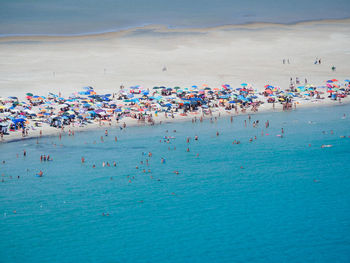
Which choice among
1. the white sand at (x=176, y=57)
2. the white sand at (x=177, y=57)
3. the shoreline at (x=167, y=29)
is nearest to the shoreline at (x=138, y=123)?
the white sand at (x=176, y=57)

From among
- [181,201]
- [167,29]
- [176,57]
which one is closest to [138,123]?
[181,201]

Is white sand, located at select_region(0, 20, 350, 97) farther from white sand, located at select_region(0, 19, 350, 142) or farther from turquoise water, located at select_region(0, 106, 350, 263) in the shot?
turquoise water, located at select_region(0, 106, 350, 263)

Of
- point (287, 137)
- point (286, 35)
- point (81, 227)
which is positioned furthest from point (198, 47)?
point (81, 227)

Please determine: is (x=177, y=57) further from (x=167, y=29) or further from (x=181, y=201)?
(x=181, y=201)

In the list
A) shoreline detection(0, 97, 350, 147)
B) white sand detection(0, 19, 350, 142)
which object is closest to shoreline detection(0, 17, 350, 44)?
white sand detection(0, 19, 350, 142)

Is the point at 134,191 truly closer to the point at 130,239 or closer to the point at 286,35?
the point at 130,239
